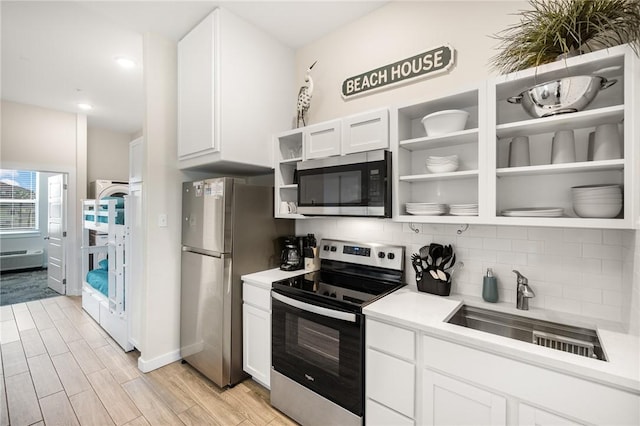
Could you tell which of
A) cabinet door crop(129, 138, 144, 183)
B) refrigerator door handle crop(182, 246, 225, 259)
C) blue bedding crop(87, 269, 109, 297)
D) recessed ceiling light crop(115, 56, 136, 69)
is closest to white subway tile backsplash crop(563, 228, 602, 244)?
refrigerator door handle crop(182, 246, 225, 259)

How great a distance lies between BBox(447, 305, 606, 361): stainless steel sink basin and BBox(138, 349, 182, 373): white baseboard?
2.42 metres

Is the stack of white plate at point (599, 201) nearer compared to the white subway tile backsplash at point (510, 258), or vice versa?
the stack of white plate at point (599, 201)

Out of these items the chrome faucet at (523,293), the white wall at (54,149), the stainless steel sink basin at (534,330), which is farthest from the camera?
the white wall at (54,149)

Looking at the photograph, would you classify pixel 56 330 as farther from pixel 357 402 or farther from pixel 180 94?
pixel 357 402

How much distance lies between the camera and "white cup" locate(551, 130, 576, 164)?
1.35 metres

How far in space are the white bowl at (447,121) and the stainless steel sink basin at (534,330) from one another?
103cm

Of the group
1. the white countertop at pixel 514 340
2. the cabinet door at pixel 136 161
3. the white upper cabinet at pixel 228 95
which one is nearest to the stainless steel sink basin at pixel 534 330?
the white countertop at pixel 514 340

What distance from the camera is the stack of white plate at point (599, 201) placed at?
1.21 m

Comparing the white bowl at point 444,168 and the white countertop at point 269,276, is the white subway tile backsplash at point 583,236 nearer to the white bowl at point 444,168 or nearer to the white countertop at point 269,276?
the white bowl at point 444,168

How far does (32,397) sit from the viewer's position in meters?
2.09

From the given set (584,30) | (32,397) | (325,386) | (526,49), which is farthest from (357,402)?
(32,397)

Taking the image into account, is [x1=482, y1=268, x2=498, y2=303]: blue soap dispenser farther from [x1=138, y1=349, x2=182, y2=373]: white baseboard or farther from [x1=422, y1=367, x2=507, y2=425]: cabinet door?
[x1=138, y1=349, x2=182, y2=373]: white baseboard

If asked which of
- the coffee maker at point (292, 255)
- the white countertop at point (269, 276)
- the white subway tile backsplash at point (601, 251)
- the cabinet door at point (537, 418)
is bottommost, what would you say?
the cabinet door at point (537, 418)

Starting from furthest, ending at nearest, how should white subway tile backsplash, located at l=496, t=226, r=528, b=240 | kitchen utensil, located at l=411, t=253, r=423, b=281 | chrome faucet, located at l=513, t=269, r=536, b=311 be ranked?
kitchen utensil, located at l=411, t=253, r=423, b=281 < white subway tile backsplash, located at l=496, t=226, r=528, b=240 < chrome faucet, located at l=513, t=269, r=536, b=311
